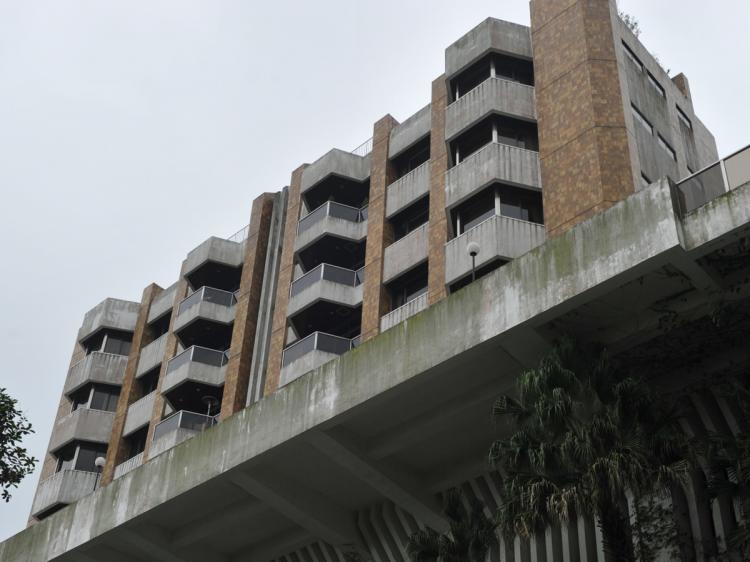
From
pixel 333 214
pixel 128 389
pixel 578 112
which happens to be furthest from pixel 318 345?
pixel 128 389

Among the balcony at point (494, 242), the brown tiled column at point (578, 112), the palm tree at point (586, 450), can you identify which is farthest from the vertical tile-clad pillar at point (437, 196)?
the palm tree at point (586, 450)

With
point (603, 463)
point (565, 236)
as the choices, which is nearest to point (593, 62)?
point (565, 236)

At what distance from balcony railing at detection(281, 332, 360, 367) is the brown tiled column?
30.2 ft

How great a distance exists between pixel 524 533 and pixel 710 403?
5.32 meters

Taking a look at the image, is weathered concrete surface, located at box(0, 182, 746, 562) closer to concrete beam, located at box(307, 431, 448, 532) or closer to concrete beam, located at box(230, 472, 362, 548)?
concrete beam, located at box(307, 431, 448, 532)

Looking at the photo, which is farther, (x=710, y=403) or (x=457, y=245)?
(x=457, y=245)

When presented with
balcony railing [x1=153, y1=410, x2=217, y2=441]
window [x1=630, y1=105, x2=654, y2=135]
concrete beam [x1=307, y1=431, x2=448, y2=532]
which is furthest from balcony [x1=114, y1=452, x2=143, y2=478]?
window [x1=630, y1=105, x2=654, y2=135]

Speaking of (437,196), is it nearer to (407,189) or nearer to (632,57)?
(407,189)

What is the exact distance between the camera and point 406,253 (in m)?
33.9

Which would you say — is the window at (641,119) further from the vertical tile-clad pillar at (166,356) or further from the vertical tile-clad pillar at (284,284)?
the vertical tile-clad pillar at (166,356)

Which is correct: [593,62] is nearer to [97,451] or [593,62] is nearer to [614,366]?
[614,366]

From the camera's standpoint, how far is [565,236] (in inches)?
744

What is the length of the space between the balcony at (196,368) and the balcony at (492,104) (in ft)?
44.4

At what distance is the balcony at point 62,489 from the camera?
41.9 meters
